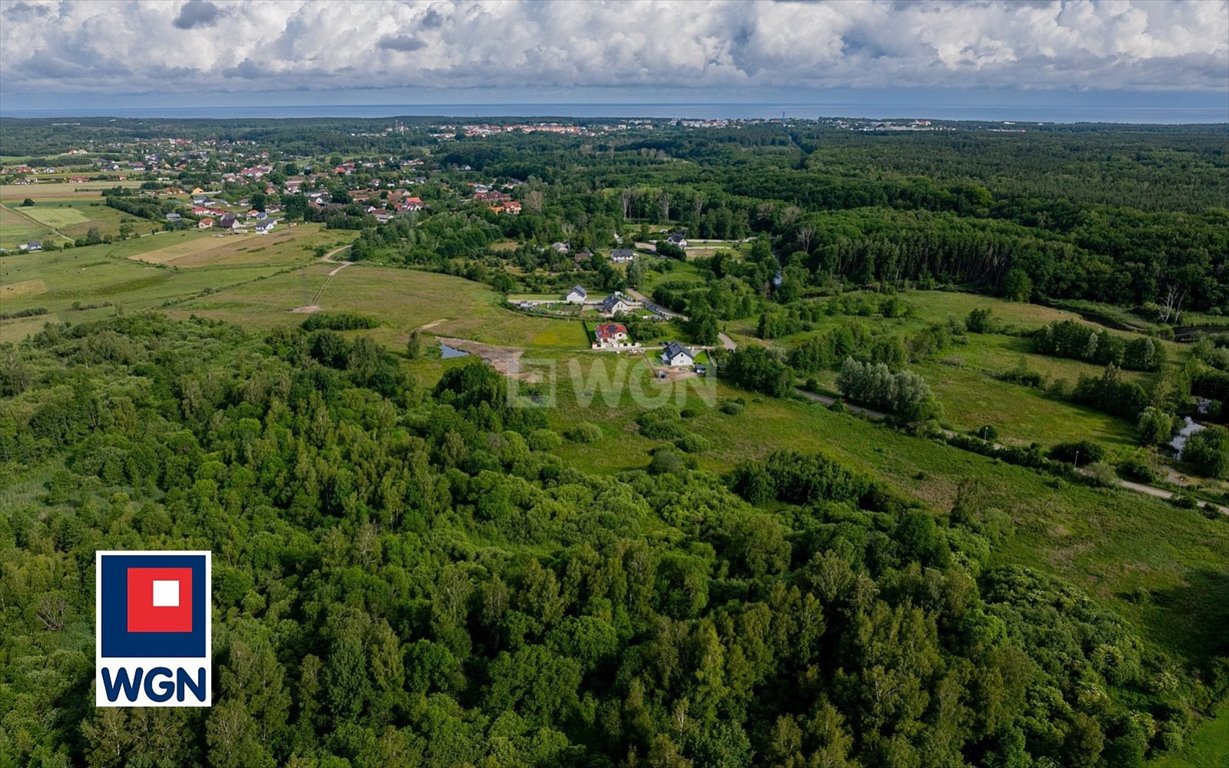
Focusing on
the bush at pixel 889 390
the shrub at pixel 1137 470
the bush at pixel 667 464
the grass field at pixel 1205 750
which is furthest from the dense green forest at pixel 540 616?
the bush at pixel 889 390

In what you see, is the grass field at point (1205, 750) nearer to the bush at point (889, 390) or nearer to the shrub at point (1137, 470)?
the shrub at point (1137, 470)

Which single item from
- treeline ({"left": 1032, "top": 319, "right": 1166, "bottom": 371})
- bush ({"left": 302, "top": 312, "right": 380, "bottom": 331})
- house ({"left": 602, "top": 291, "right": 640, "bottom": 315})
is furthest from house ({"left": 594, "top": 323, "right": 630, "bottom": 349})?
treeline ({"left": 1032, "top": 319, "right": 1166, "bottom": 371})

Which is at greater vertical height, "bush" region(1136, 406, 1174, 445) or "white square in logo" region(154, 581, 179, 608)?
"white square in logo" region(154, 581, 179, 608)

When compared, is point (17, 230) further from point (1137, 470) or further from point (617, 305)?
point (1137, 470)

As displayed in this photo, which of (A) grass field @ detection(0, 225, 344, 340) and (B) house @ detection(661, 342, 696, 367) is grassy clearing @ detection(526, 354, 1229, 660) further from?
(A) grass field @ detection(0, 225, 344, 340)

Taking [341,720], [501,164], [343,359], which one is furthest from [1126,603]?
[501,164]

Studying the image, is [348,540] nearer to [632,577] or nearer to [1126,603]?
[632,577]
